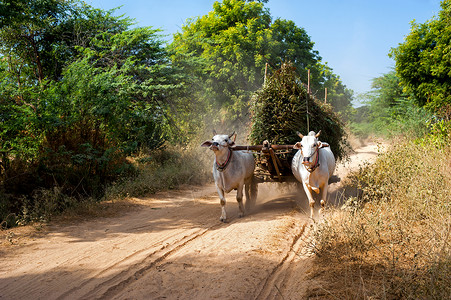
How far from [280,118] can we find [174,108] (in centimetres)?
739

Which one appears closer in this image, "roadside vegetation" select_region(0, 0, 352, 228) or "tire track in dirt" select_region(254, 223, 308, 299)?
"tire track in dirt" select_region(254, 223, 308, 299)

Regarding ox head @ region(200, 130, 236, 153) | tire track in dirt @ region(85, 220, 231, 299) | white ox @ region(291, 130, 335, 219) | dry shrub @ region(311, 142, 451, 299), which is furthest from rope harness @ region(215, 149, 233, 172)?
dry shrub @ region(311, 142, 451, 299)

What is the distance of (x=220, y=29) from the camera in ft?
77.4

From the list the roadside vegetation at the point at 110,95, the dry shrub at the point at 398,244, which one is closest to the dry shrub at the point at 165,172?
the roadside vegetation at the point at 110,95

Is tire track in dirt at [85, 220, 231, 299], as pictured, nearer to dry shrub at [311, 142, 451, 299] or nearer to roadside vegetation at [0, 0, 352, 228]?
dry shrub at [311, 142, 451, 299]

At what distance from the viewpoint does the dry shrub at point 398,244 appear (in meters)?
3.02

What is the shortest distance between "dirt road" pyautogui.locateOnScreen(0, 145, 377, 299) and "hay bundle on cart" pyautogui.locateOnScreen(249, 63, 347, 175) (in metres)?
1.62

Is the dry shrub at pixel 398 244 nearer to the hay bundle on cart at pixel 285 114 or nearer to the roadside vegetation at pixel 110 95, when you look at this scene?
the hay bundle on cart at pixel 285 114

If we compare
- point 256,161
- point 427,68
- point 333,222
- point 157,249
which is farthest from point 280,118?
point 427,68

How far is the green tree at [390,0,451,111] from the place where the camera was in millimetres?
10539

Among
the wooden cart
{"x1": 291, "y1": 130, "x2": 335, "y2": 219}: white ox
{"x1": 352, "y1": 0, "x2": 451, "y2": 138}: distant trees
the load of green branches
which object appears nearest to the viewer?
{"x1": 291, "y1": 130, "x2": 335, "y2": 219}: white ox

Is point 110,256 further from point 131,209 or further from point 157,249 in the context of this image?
point 131,209

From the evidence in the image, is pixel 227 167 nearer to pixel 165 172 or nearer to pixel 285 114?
pixel 285 114

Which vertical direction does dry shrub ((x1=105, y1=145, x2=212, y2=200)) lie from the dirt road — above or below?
above
